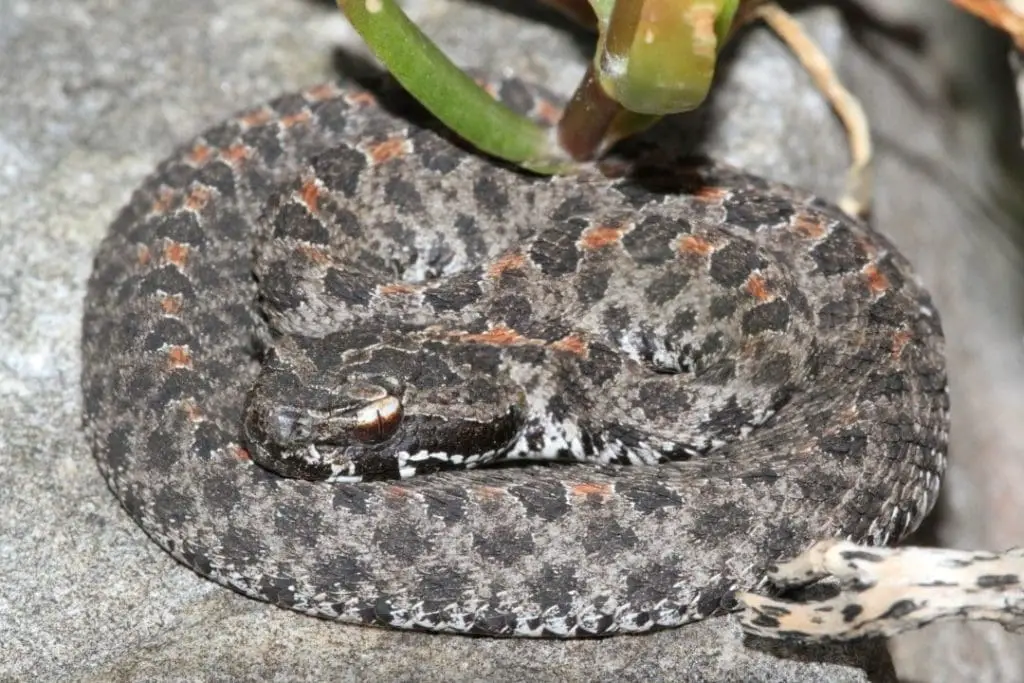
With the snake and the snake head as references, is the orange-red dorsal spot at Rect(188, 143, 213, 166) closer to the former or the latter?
the snake

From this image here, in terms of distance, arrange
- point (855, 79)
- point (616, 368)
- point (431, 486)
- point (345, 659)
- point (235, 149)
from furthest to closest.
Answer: point (855, 79)
point (235, 149)
point (616, 368)
point (431, 486)
point (345, 659)

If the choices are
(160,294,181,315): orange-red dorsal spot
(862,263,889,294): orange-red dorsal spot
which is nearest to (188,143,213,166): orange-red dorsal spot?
(160,294,181,315): orange-red dorsal spot

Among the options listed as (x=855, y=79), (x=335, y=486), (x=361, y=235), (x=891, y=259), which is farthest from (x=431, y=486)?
(x=855, y=79)

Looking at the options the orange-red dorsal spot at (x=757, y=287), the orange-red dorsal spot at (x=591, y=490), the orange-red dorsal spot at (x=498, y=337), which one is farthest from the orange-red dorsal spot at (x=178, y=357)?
the orange-red dorsal spot at (x=757, y=287)

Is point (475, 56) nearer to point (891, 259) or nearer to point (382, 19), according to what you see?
point (382, 19)

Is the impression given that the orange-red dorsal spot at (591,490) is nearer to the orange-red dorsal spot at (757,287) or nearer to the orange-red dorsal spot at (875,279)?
the orange-red dorsal spot at (757,287)

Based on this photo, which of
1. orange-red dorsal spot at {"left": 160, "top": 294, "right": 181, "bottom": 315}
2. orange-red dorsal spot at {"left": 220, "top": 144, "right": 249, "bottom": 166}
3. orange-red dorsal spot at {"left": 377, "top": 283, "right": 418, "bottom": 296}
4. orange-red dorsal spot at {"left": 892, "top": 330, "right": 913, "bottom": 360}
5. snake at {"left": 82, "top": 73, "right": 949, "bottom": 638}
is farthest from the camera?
orange-red dorsal spot at {"left": 220, "top": 144, "right": 249, "bottom": 166}

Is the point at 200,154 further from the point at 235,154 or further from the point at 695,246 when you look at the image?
the point at 695,246
